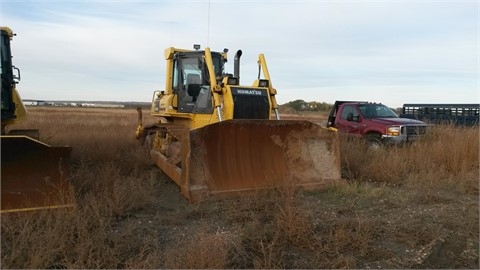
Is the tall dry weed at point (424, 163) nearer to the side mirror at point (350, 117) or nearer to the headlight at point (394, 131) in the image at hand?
the headlight at point (394, 131)

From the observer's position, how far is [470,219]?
18.7 ft

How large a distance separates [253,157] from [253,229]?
249 cm

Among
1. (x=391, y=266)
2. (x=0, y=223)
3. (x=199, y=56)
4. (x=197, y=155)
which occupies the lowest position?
(x=391, y=266)

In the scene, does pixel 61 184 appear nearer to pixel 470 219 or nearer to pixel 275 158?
pixel 275 158

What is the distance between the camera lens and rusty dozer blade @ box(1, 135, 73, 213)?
528 cm

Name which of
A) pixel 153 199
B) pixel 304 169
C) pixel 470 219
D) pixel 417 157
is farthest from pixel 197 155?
pixel 417 157

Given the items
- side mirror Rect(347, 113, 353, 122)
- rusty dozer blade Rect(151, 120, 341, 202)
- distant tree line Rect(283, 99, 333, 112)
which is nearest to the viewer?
rusty dozer blade Rect(151, 120, 341, 202)

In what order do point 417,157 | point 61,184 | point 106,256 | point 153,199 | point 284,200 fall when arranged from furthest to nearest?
point 417,157, point 153,199, point 284,200, point 61,184, point 106,256

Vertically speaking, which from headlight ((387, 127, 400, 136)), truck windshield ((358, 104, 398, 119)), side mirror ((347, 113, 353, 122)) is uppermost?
truck windshield ((358, 104, 398, 119))

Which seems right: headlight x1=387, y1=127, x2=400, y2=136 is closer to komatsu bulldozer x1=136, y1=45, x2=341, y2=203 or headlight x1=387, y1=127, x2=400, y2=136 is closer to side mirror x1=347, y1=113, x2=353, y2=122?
side mirror x1=347, y1=113, x2=353, y2=122

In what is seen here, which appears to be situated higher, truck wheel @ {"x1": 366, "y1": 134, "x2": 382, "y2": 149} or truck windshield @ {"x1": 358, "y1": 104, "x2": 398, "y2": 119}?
truck windshield @ {"x1": 358, "y1": 104, "x2": 398, "y2": 119}

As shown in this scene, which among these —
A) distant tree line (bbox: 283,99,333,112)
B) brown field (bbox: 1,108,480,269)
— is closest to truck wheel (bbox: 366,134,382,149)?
brown field (bbox: 1,108,480,269)

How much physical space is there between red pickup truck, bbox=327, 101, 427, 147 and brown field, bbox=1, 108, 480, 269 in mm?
3675

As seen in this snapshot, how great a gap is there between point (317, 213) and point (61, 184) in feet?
11.4
